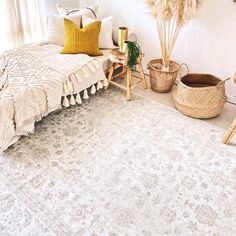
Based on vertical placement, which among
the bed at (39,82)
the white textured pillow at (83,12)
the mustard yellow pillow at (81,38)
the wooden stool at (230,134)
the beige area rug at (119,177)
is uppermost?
the white textured pillow at (83,12)

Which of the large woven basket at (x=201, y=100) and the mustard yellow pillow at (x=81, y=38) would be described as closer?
the large woven basket at (x=201, y=100)

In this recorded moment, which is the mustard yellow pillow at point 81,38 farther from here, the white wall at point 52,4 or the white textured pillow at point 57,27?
the white wall at point 52,4

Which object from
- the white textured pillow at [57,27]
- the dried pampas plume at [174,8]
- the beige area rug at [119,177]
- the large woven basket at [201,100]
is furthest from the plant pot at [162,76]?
the white textured pillow at [57,27]

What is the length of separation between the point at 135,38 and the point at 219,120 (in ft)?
4.52

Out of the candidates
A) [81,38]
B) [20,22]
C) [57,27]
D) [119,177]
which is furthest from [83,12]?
[119,177]

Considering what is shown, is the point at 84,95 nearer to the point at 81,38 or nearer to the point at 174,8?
the point at 81,38

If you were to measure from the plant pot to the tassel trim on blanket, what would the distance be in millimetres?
547

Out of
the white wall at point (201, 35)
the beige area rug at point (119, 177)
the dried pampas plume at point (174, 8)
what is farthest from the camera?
the white wall at point (201, 35)

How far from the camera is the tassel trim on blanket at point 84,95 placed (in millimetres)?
2603

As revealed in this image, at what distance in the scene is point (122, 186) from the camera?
188 cm

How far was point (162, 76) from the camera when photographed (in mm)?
2891

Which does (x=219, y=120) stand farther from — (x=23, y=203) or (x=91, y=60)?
(x=23, y=203)

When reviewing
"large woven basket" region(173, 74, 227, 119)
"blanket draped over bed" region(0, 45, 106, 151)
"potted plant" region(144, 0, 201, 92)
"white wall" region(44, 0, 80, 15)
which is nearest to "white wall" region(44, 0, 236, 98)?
"potted plant" region(144, 0, 201, 92)

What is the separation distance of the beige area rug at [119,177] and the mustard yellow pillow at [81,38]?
682 millimetres
